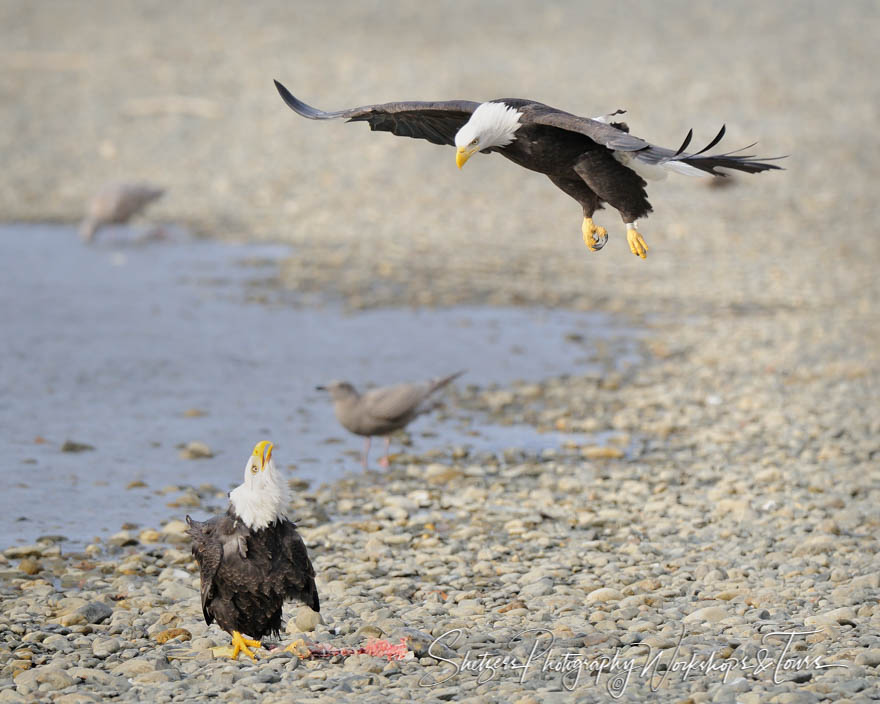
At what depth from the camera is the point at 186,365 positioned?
11570mm

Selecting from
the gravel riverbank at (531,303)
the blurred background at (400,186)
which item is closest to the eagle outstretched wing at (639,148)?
the gravel riverbank at (531,303)

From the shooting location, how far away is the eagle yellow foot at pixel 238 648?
213 inches

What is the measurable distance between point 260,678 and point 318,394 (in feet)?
18.9

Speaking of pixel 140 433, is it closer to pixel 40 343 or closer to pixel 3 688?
pixel 40 343

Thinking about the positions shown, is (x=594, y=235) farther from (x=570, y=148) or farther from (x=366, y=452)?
(x=366, y=452)

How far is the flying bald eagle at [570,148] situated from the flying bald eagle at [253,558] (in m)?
1.85

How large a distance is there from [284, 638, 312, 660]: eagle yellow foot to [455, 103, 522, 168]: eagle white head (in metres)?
2.33

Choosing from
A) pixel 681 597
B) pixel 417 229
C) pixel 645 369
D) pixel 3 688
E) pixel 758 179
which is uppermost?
pixel 758 179

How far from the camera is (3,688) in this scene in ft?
16.5

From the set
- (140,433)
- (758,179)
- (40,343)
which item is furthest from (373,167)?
(140,433)

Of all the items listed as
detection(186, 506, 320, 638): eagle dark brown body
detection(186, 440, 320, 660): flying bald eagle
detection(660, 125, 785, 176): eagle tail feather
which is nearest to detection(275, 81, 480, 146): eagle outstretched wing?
detection(660, 125, 785, 176): eagle tail feather

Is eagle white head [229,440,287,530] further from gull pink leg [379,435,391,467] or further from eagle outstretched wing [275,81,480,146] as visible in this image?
gull pink leg [379,435,391,467]

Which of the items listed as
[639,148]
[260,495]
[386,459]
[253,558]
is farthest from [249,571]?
[386,459]

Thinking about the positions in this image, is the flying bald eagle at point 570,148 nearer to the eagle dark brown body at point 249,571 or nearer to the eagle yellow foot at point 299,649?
the eagle dark brown body at point 249,571
